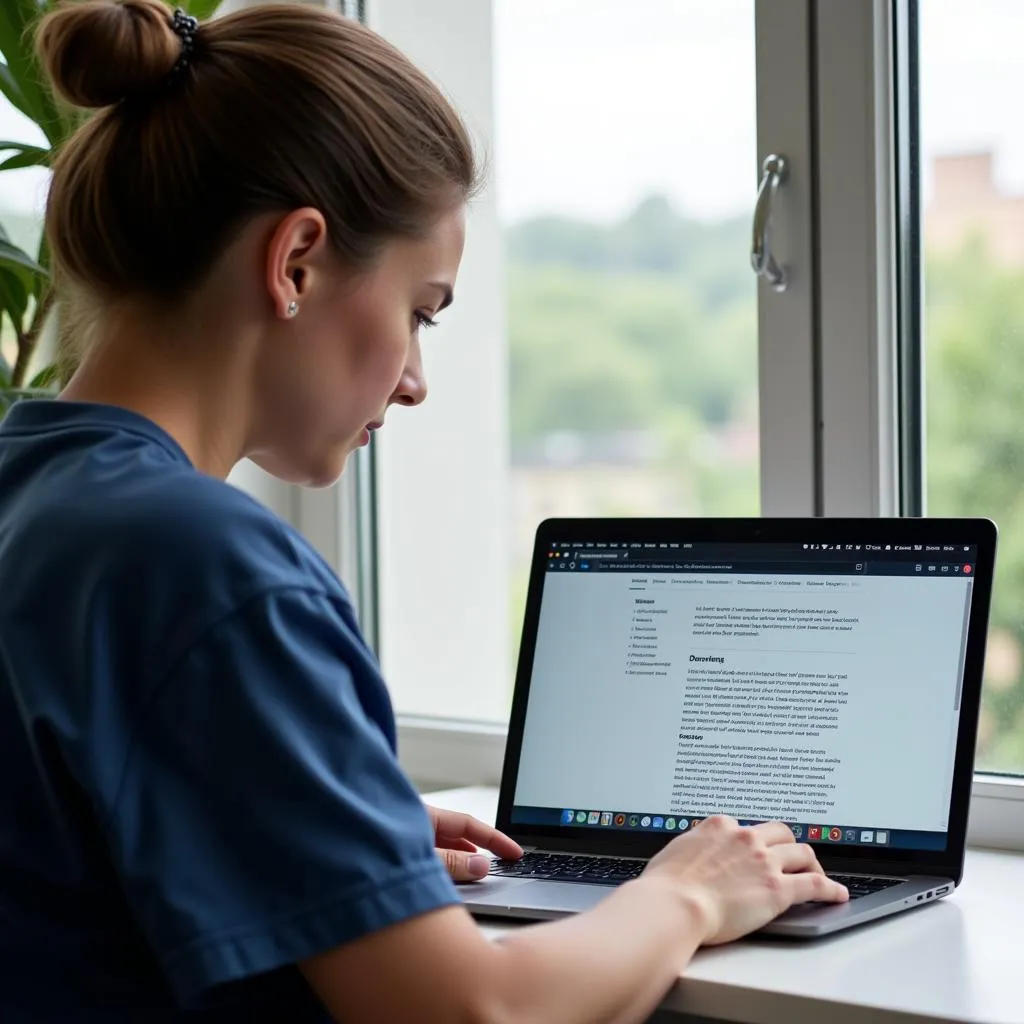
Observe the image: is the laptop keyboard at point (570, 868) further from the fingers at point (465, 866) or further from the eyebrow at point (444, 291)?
the eyebrow at point (444, 291)

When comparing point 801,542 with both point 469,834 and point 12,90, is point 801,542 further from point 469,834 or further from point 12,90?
point 12,90

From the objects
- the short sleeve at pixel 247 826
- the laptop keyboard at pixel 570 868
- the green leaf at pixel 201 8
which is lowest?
the laptop keyboard at pixel 570 868

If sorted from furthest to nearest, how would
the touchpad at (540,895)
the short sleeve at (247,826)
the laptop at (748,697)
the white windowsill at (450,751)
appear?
the white windowsill at (450,751) → the laptop at (748,697) → the touchpad at (540,895) → the short sleeve at (247,826)

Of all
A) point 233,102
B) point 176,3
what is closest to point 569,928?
point 233,102

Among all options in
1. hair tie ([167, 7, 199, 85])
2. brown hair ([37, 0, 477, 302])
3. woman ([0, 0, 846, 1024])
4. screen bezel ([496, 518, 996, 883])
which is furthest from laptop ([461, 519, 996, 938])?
hair tie ([167, 7, 199, 85])

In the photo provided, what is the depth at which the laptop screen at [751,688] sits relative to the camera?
1.05 m

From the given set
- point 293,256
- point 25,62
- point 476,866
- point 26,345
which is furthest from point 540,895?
point 25,62

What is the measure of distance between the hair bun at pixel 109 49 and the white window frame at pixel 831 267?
2.15ft

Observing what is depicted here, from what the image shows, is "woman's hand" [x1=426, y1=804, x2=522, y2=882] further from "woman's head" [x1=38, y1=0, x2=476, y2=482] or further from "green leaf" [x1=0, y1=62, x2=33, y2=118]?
"green leaf" [x1=0, y1=62, x2=33, y2=118]

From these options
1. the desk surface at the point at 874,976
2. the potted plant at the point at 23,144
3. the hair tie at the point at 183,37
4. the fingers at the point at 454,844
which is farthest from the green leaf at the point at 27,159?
the desk surface at the point at 874,976

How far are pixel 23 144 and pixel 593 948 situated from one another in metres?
0.98

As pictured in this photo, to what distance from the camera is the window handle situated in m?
1.34

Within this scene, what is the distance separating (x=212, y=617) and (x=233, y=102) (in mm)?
325

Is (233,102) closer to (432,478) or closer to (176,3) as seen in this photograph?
(176,3)
